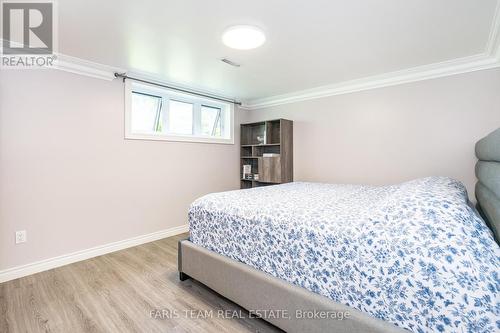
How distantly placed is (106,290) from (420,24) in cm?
356

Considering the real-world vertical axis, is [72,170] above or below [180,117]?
below

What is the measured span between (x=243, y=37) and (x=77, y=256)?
9.79 feet

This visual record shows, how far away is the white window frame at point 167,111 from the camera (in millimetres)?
3140

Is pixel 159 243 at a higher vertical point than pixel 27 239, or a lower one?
lower

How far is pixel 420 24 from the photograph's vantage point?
198cm

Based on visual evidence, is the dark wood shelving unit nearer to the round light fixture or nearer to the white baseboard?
the white baseboard

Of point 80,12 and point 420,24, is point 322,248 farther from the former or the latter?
point 80,12

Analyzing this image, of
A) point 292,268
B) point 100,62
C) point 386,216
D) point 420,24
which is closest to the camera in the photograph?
point 386,216

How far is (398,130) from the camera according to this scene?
311 centimetres

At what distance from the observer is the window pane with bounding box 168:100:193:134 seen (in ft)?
12.5

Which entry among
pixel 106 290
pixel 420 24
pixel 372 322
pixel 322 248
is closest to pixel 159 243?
pixel 106 290

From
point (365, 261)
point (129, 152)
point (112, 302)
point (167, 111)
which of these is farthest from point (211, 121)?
point (365, 261)

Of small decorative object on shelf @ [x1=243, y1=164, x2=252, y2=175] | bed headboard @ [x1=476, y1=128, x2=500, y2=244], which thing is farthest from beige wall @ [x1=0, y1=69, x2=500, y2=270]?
small decorative object on shelf @ [x1=243, y1=164, x2=252, y2=175]

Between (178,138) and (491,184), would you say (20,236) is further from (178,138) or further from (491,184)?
(491,184)
